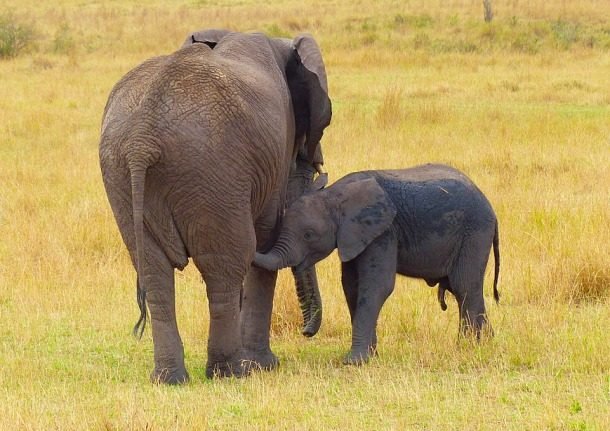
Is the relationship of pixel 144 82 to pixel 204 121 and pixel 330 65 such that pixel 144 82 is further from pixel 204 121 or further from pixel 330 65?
pixel 330 65

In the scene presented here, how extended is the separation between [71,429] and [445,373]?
6.53 feet

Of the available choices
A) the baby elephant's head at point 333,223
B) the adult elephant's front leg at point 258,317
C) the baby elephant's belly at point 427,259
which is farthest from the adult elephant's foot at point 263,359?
the baby elephant's belly at point 427,259

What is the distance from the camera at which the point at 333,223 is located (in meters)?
6.17

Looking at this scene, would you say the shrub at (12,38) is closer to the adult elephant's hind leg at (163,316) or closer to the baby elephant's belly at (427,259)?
the baby elephant's belly at (427,259)

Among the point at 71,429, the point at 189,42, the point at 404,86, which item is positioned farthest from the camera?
the point at 404,86

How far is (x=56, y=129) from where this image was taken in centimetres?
1529

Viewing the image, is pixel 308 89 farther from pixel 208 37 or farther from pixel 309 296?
pixel 309 296

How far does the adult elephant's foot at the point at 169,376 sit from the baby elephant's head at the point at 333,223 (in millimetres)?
752

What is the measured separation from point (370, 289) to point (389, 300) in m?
1.41

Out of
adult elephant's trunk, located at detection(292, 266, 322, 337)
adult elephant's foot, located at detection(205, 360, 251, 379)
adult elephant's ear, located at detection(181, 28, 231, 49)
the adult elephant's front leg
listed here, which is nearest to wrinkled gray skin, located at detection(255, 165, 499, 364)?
the adult elephant's front leg

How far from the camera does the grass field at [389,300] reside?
5113 millimetres

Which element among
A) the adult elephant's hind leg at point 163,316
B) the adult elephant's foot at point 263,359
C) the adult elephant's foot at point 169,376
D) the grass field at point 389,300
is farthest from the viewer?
the adult elephant's foot at point 263,359

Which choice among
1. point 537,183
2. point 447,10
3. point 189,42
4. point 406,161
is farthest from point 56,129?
point 447,10

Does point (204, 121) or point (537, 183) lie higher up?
point (204, 121)
